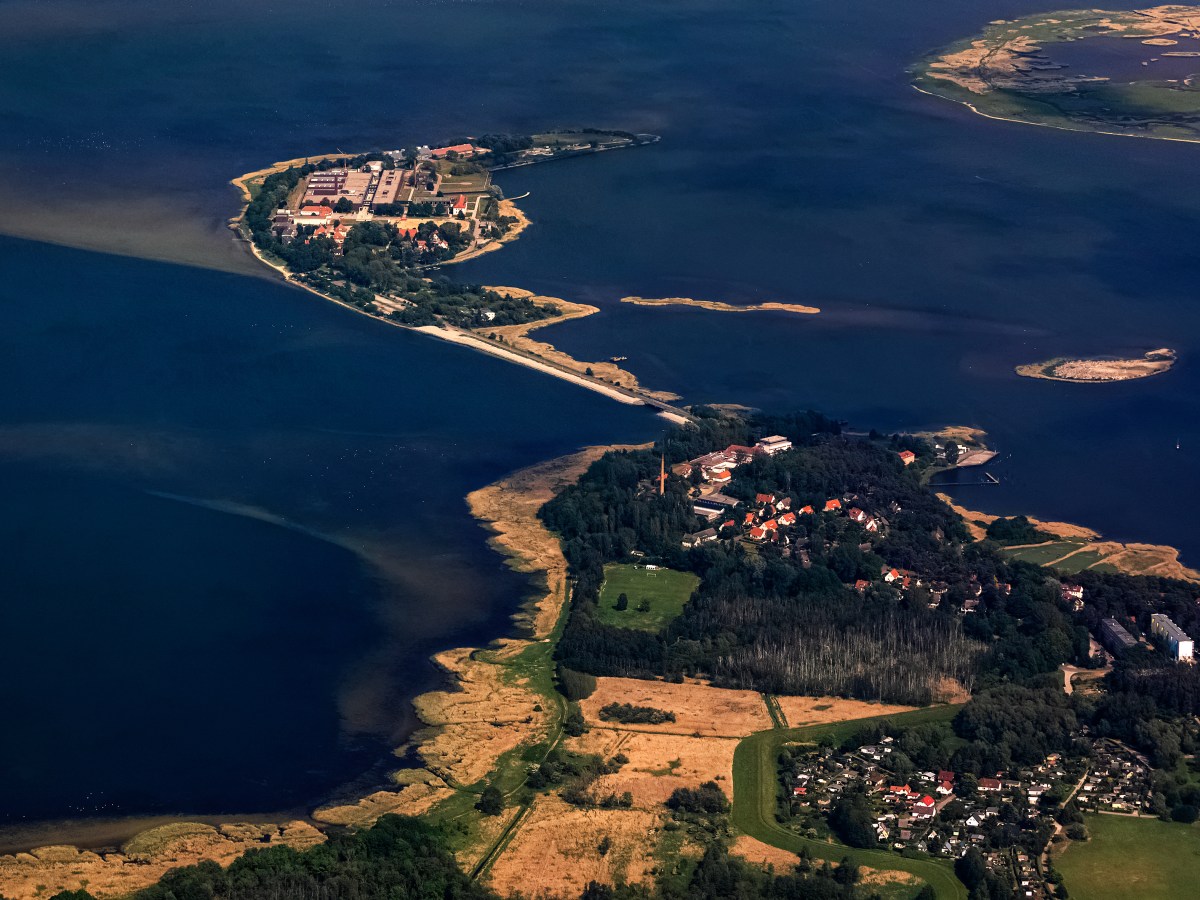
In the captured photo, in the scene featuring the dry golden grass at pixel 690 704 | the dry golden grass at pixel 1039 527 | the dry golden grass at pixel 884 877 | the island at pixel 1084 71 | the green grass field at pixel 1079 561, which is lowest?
the dry golden grass at pixel 884 877

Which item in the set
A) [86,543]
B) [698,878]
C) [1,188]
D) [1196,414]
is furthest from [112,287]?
[698,878]

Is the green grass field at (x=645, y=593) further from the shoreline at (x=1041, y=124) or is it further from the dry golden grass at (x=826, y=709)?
the shoreline at (x=1041, y=124)

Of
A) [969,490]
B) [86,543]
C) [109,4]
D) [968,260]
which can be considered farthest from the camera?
[109,4]

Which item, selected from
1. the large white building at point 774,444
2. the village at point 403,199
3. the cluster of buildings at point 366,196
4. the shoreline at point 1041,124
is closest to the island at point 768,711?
the large white building at point 774,444

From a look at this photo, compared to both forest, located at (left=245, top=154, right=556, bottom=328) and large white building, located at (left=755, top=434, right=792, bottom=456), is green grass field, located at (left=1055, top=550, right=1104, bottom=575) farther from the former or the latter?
forest, located at (left=245, top=154, right=556, bottom=328)

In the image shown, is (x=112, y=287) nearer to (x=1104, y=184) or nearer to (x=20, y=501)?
(x=20, y=501)

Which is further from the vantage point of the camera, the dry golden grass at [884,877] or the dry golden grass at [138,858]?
the dry golden grass at [884,877]

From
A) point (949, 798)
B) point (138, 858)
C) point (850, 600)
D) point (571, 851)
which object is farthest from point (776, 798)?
point (138, 858)
